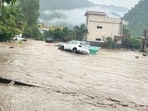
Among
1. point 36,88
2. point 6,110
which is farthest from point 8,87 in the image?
point 6,110

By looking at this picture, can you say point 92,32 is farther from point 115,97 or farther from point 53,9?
point 53,9

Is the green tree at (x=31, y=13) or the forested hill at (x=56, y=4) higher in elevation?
the forested hill at (x=56, y=4)

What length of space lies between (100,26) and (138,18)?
103ft

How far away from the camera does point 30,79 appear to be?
12.2m

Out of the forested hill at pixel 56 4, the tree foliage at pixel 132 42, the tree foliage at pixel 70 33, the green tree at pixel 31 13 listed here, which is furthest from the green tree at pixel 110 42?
the forested hill at pixel 56 4

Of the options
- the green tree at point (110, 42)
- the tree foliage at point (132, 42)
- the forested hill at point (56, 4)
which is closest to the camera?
the green tree at point (110, 42)

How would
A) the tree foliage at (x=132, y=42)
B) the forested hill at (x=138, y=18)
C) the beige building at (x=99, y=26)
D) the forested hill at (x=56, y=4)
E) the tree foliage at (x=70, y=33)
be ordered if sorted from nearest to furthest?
the tree foliage at (x=132, y=42)
the tree foliage at (x=70, y=33)
the beige building at (x=99, y=26)
the forested hill at (x=138, y=18)
the forested hill at (x=56, y=4)

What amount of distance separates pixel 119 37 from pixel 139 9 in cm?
3804

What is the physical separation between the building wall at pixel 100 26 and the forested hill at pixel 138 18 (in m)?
22.2

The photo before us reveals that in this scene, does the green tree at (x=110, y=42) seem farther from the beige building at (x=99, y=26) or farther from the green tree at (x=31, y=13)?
the green tree at (x=31, y=13)

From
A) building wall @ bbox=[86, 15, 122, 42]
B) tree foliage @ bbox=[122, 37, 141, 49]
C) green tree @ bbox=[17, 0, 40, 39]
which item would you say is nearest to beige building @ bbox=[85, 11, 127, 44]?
building wall @ bbox=[86, 15, 122, 42]

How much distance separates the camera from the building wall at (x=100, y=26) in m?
53.9

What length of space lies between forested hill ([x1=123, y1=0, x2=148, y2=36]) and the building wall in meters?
22.2

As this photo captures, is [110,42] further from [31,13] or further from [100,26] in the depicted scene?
[31,13]
